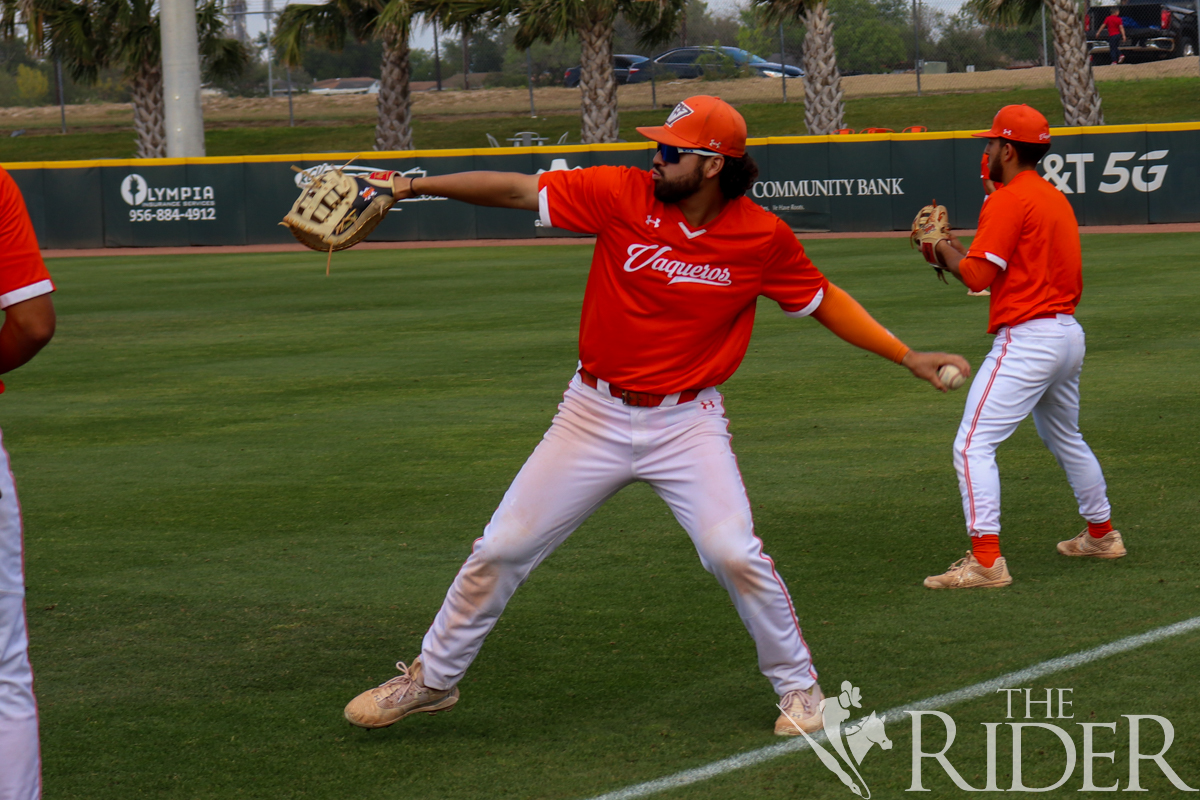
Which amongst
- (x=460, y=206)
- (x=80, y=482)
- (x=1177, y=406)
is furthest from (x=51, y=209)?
(x=1177, y=406)

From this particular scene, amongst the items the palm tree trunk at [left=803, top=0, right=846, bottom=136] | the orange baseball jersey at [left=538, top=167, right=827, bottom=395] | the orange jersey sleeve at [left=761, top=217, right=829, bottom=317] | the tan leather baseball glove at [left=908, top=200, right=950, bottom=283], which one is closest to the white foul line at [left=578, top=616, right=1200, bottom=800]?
the orange baseball jersey at [left=538, top=167, right=827, bottom=395]

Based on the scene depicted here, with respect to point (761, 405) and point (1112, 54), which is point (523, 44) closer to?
point (1112, 54)

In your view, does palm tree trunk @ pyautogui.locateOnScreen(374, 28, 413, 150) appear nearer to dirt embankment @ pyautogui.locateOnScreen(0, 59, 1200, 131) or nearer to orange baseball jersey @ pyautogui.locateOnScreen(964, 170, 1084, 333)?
dirt embankment @ pyautogui.locateOnScreen(0, 59, 1200, 131)

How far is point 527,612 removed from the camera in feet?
18.6

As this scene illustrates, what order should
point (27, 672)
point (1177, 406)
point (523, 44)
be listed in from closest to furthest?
1. point (27, 672)
2. point (1177, 406)
3. point (523, 44)

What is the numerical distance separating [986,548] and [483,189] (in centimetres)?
280

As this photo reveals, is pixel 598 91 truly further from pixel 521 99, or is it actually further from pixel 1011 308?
pixel 1011 308

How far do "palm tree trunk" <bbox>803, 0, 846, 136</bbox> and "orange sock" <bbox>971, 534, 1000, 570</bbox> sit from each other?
2596 centimetres

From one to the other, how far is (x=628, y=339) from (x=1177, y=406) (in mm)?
6436

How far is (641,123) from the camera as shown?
40.0m

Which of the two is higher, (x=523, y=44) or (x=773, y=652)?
(x=523, y=44)

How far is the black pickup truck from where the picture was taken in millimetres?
37125

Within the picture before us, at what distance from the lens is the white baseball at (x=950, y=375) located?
436cm

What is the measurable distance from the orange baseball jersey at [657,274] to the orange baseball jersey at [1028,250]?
1.69 meters
